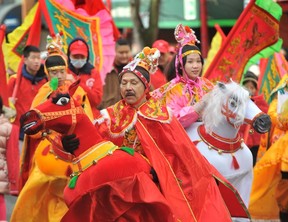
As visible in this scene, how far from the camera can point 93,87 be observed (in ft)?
34.8

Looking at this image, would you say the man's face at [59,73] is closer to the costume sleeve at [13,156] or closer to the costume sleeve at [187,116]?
the costume sleeve at [13,156]

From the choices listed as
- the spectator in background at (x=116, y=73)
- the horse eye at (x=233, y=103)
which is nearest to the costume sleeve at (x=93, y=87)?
the spectator in background at (x=116, y=73)

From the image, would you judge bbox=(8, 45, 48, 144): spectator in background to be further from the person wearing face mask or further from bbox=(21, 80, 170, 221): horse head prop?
bbox=(21, 80, 170, 221): horse head prop

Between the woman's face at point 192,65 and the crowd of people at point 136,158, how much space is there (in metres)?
0.01

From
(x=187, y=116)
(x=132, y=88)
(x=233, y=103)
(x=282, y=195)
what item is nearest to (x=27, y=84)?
(x=282, y=195)

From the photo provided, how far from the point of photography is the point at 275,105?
34.3 feet

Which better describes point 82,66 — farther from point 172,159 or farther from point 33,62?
point 172,159

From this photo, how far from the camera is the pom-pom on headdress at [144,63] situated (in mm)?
7945

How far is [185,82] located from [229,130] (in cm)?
75

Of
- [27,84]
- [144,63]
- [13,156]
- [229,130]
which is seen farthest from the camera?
[27,84]

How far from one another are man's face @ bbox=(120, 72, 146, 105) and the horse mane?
2.84 feet

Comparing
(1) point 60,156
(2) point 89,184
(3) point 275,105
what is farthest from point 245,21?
(2) point 89,184


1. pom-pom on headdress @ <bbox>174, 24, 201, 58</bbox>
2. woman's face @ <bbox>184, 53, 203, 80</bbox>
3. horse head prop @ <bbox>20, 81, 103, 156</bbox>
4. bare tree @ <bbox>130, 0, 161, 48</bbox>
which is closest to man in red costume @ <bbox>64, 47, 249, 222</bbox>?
horse head prop @ <bbox>20, 81, 103, 156</bbox>

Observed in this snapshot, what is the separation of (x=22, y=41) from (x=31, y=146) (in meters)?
3.30
